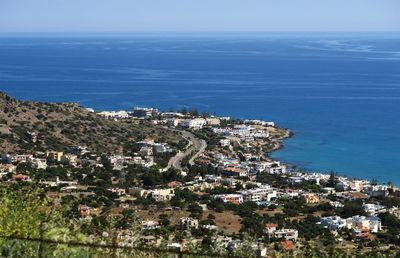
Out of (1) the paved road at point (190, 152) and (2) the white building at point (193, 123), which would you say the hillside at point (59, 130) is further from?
(2) the white building at point (193, 123)

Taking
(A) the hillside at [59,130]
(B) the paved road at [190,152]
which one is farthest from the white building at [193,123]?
(A) the hillside at [59,130]

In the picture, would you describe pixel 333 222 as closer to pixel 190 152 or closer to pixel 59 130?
pixel 190 152

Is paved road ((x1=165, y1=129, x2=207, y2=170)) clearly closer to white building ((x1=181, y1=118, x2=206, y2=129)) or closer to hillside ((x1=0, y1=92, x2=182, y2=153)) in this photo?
hillside ((x1=0, y1=92, x2=182, y2=153))

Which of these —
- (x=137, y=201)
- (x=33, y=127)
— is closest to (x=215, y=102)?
(x=33, y=127)

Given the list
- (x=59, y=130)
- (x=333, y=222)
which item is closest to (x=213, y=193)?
(x=333, y=222)

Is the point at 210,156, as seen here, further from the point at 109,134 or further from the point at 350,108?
the point at 350,108
